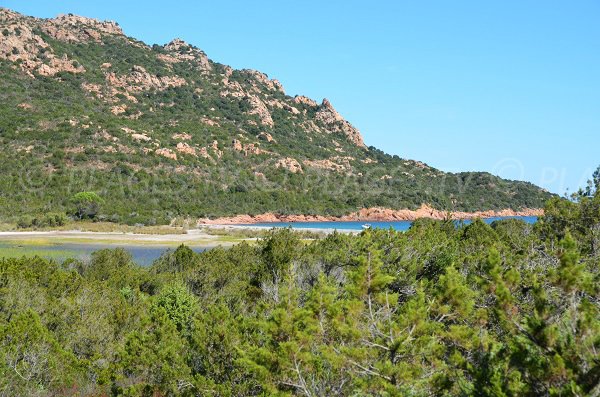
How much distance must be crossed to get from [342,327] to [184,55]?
15165cm

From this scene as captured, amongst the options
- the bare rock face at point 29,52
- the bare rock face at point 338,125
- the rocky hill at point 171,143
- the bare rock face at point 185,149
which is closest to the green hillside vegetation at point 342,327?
the rocky hill at point 171,143

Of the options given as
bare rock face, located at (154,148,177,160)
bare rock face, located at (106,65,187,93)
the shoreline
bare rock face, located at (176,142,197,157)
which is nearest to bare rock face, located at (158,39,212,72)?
bare rock face, located at (106,65,187,93)

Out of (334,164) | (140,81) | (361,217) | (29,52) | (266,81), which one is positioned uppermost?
(266,81)

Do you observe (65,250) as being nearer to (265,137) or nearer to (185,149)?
(185,149)

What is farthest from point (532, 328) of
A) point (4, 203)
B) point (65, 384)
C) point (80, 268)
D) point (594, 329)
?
point (4, 203)

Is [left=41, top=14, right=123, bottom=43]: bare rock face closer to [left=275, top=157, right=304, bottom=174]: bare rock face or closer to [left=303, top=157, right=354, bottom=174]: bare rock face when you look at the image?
[left=275, top=157, right=304, bottom=174]: bare rock face

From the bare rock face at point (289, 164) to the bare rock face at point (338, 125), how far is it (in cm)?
4111

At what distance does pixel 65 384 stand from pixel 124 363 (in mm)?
2493

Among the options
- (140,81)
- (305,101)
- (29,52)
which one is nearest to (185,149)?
(140,81)

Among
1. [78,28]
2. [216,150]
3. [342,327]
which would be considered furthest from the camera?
[78,28]

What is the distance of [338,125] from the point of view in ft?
494

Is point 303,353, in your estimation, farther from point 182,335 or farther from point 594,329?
point 182,335

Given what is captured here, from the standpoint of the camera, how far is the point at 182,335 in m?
12.8

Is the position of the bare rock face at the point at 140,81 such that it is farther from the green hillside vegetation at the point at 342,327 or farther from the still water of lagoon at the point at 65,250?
the green hillside vegetation at the point at 342,327
